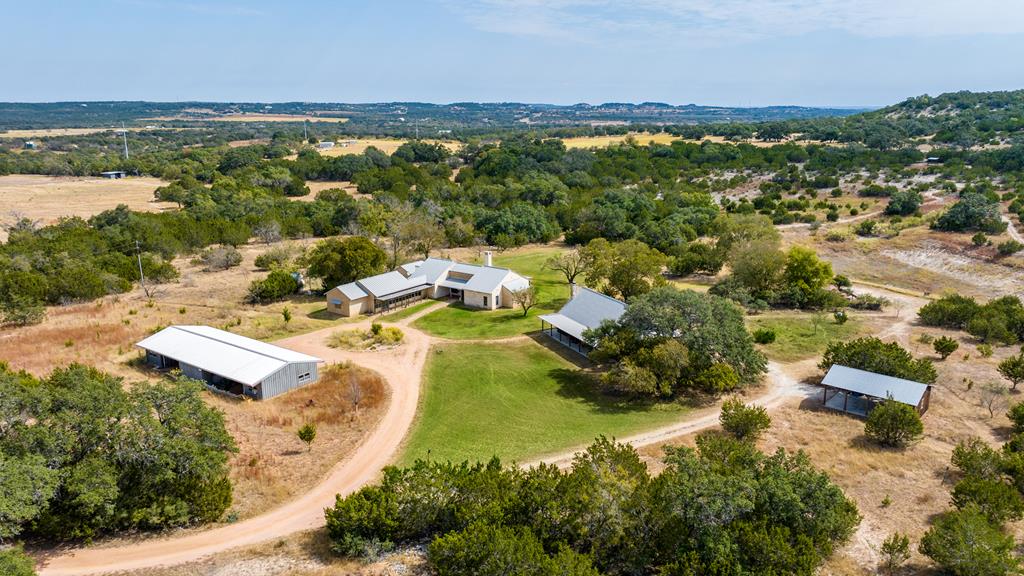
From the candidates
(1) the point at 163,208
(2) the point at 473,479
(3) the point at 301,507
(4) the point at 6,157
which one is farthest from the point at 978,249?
(4) the point at 6,157

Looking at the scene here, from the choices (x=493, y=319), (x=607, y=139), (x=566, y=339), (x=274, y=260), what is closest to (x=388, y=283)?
(x=493, y=319)

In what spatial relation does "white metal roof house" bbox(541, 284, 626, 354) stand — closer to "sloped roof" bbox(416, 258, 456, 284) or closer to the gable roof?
the gable roof

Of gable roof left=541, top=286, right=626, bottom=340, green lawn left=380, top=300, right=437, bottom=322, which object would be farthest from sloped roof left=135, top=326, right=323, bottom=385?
gable roof left=541, top=286, right=626, bottom=340

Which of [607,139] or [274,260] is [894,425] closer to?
[274,260]

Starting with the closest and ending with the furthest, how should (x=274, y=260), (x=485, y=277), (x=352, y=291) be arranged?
(x=352, y=291)
(x=485, y=277)
(x=274, y=260)

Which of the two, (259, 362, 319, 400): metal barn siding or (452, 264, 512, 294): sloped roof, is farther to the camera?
(452, 264, 512, 294): sloped roof

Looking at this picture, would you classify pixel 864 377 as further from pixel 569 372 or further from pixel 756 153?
pixel 756 153
